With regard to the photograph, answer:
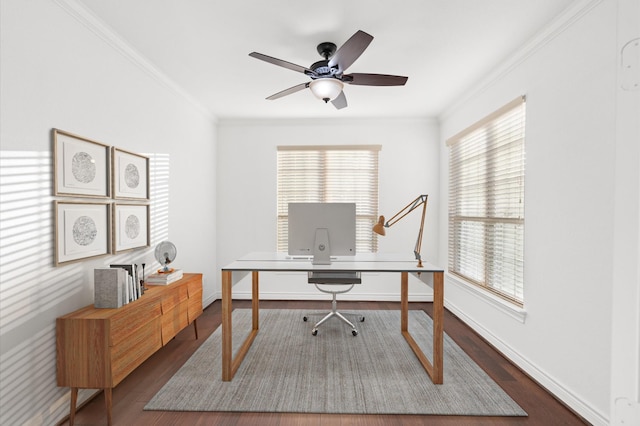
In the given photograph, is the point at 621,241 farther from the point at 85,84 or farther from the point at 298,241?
the point at 85,84

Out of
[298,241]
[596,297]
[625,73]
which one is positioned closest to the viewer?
[625,73]

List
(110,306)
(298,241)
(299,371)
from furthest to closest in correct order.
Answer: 1. (298,241)
2. (299,371)
3. (110,306)

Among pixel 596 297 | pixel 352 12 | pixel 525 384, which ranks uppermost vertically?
pixel 352 12

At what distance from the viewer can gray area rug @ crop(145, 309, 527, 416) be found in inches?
81.7

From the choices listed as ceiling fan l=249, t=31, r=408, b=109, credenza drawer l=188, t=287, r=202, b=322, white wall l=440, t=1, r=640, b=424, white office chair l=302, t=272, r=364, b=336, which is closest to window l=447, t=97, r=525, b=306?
white wall l=440, t=1, r=640, b=424

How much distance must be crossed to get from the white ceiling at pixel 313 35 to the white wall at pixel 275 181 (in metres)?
1.10

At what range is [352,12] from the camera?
2.09 metres

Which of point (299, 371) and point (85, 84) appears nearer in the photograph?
point (85, 84)

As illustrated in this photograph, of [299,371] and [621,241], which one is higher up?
[621,241]

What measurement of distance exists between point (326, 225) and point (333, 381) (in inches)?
47.5

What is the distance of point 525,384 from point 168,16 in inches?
145

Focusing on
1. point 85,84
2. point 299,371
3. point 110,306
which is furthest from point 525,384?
point 85,84

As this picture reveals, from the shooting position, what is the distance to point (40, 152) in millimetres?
1823

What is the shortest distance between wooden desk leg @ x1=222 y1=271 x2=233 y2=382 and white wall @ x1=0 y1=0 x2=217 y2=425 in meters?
0.90
